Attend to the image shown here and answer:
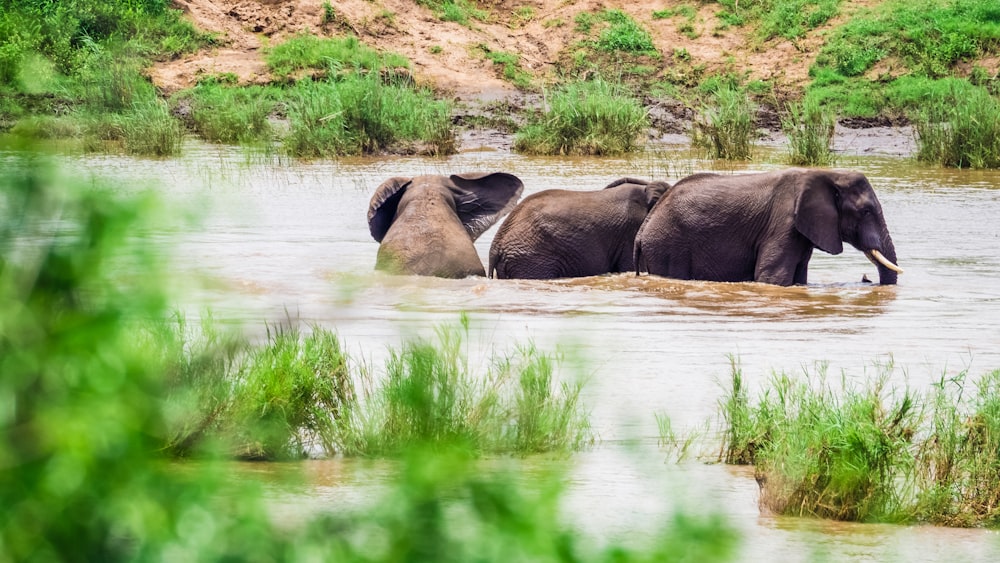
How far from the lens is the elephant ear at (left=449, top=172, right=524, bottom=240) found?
38.5ft

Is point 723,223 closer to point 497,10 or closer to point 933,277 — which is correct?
point 933,277

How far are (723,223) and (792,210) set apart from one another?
0.57 m

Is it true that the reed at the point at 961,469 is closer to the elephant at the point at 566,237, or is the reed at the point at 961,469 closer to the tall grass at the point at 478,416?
the tall grass at the point at 478,416

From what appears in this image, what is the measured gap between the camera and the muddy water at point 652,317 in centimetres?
412

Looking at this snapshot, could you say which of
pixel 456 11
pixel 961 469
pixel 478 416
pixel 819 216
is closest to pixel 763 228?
pixel 819 216

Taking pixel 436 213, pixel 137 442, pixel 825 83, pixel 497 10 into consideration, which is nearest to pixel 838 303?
pixel 436 213

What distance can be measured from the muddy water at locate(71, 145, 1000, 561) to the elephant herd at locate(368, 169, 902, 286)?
1.23 ft

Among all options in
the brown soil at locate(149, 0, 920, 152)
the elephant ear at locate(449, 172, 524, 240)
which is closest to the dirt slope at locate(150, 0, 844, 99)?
the brown soil at locate(149, 0, 920, 152)

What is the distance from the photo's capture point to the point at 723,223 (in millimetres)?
11383

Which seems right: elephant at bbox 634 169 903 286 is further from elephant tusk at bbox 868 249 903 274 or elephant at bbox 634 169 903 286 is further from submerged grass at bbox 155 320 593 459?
submerged grass at bbox 155 320 593 459

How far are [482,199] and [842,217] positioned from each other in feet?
9.89

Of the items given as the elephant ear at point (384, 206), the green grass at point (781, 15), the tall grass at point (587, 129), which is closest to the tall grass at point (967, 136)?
the tall grass at point (587, 129)

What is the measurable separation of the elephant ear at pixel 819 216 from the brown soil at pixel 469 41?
17.0 meters

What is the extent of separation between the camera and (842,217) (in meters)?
11.3
